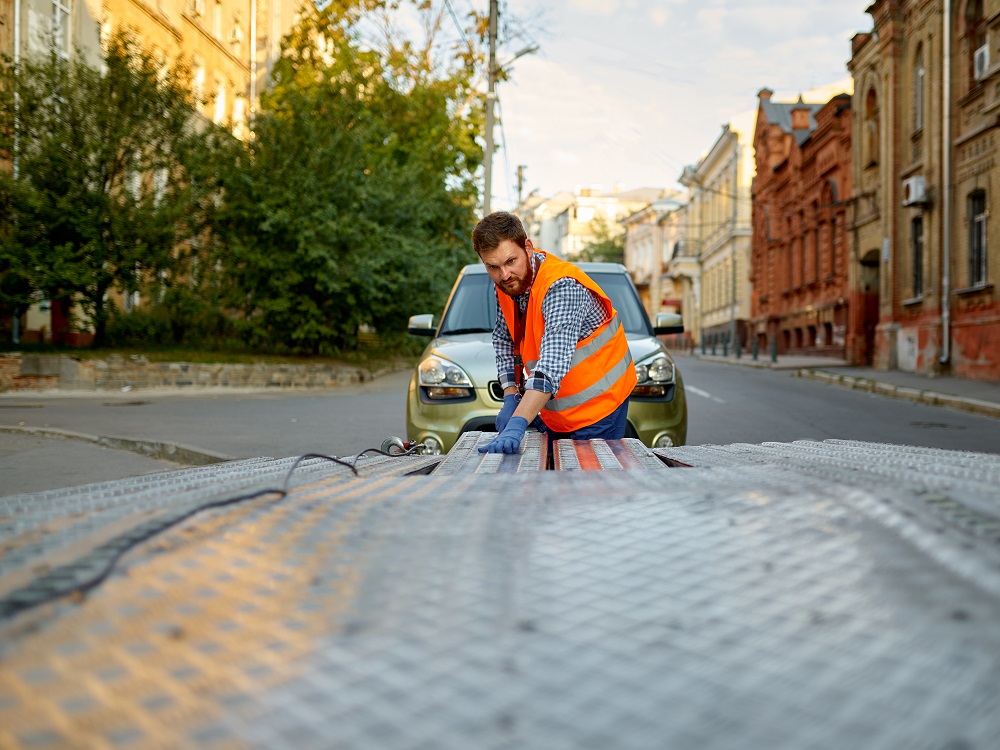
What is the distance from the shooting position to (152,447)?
8.57 meters

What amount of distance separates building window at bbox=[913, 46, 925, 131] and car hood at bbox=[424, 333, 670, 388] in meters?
20.4

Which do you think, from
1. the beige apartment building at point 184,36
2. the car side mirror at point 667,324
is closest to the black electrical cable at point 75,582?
the car side mirror at point 667,324

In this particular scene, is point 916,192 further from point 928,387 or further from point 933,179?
point 928,387

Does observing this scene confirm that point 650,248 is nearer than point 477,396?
No

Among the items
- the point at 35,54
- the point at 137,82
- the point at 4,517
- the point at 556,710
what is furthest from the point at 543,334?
the point at 35,54

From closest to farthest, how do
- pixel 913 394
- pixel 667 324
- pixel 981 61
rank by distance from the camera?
pixel 667 324 → pixel 913 394 → pixel 981 61

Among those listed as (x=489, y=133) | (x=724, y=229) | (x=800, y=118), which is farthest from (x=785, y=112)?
(x=489, y=133)

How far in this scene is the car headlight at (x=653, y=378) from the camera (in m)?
5.81

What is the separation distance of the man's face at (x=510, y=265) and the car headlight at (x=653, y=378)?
209 centimetres

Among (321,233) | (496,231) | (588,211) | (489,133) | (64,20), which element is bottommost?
(496,231)

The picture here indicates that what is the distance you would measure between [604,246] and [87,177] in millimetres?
73307

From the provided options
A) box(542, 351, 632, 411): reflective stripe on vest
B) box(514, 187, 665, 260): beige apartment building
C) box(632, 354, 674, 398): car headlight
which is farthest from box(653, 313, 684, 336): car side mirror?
box(514, 187, 665, 260): beige apartment building

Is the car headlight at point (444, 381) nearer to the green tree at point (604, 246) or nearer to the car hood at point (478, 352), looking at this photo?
the car hood at point (478, 352)

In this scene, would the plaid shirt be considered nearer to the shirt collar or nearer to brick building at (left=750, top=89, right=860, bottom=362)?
the shirt collar
